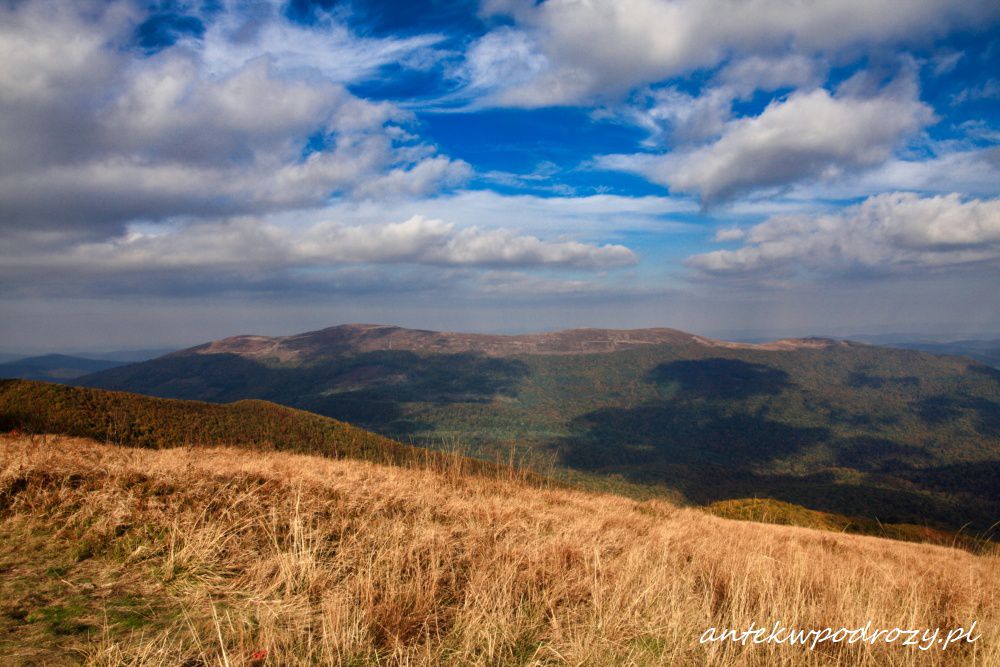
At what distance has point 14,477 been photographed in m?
5.68

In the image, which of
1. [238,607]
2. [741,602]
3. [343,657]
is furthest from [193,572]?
[741,602]

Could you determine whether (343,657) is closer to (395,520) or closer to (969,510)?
(395,520)

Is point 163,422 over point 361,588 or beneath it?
beneath

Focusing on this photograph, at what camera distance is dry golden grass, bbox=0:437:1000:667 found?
132 inches

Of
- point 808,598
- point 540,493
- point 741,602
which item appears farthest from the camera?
point 540,493

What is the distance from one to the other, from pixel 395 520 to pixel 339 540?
869mm

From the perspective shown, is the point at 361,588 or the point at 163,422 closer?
the point at 361,588

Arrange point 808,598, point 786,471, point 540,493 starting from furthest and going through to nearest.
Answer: point 786,471, point 540,493, point 808,598

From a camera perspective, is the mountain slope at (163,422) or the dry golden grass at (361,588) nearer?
the dry golden grass at (361,588)

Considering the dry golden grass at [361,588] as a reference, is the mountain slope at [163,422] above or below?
below

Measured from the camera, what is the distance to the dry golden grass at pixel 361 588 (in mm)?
3352

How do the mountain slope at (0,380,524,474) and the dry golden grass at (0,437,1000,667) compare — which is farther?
the mountain slope at (0,380,524,474)

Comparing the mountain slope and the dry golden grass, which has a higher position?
the dry golden grass

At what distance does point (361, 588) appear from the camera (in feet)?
13.4
